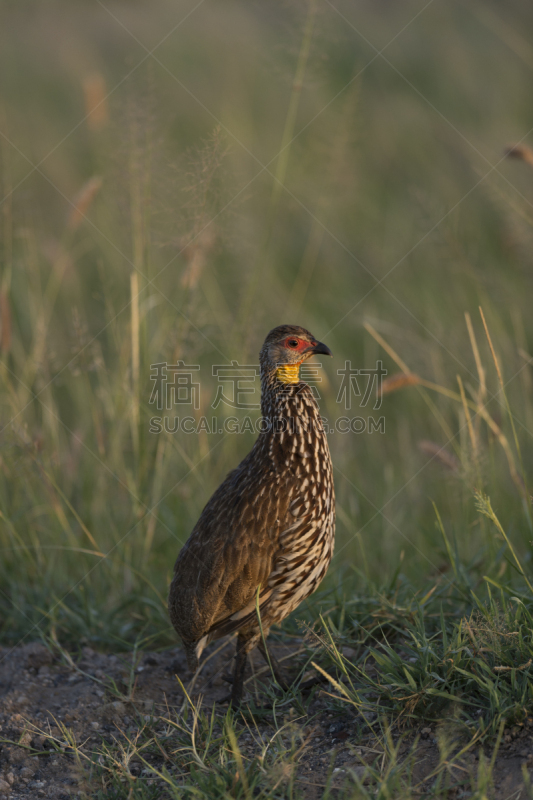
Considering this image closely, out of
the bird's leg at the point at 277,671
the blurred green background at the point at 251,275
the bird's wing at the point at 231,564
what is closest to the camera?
the bird's wing at the point at 231,564

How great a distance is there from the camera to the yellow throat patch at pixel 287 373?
3.59 m

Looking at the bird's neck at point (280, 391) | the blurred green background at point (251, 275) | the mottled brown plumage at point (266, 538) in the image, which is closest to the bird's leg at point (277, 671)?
the mottled brown plumage at point (266, 538)

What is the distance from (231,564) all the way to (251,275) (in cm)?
369

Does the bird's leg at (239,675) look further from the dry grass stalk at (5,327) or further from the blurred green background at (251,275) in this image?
the dry grass stalk at (5,327)

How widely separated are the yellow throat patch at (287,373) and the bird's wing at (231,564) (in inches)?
20.6

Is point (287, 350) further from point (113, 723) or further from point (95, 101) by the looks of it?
point (95, 101)

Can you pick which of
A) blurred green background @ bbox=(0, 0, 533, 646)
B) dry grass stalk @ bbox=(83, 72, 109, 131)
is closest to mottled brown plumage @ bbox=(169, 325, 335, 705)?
blurred green background @ bbox=(0, 0, 533, 646)

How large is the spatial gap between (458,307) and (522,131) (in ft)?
8.95

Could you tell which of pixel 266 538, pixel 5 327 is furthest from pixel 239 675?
pixel 5 327

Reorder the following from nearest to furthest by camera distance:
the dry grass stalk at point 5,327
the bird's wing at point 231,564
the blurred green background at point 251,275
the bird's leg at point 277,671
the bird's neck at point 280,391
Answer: the bird's wing at point 231,564 < the bird's leg at point 277,671 < the bird's neck at point 280,391 < the blurred green background at point 251,275 < the dry grass stalk at point 5,327

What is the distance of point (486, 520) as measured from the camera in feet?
13.6

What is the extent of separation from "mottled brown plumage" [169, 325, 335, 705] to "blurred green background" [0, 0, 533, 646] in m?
0.63

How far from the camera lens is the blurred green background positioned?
14.4ft

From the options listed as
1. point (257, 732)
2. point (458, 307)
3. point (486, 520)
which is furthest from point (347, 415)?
point (257, 732)
